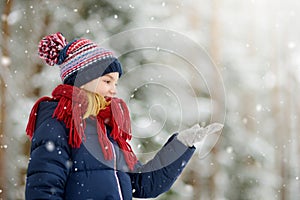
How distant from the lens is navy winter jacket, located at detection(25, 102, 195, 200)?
1.69 m

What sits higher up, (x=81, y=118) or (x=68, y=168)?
(x=81, y=118)

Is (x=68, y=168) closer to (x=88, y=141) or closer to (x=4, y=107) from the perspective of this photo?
(x=88, y=141)

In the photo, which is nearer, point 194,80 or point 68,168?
point 68,168

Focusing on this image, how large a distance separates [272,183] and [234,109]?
2.32 feet

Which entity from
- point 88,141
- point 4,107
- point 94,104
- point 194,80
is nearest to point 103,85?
point 94,104

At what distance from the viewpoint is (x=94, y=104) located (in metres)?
1.88

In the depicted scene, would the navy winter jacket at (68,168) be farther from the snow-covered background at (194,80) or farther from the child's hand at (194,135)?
the snow-covered background at (194,80)

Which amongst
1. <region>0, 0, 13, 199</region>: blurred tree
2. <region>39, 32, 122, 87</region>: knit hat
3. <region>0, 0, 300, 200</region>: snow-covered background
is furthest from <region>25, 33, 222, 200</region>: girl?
<region>0, 0, 13, 199</region>: blurred tree

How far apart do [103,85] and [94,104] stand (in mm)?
79

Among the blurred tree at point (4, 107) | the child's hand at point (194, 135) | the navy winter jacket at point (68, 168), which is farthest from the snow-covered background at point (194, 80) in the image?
the navy winter jacket at point (68, 168)

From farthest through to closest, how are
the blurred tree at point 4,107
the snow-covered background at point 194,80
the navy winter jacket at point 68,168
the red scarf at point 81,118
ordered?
the blurred tree at point 4,107, the snow-covered background at point 194,80, the red scarf at point 81,118, the navy winter jacket at point 68,168

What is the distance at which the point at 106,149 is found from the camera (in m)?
1.83

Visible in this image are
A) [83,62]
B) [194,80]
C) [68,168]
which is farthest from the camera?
[194,80]

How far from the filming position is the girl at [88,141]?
1.73 m
